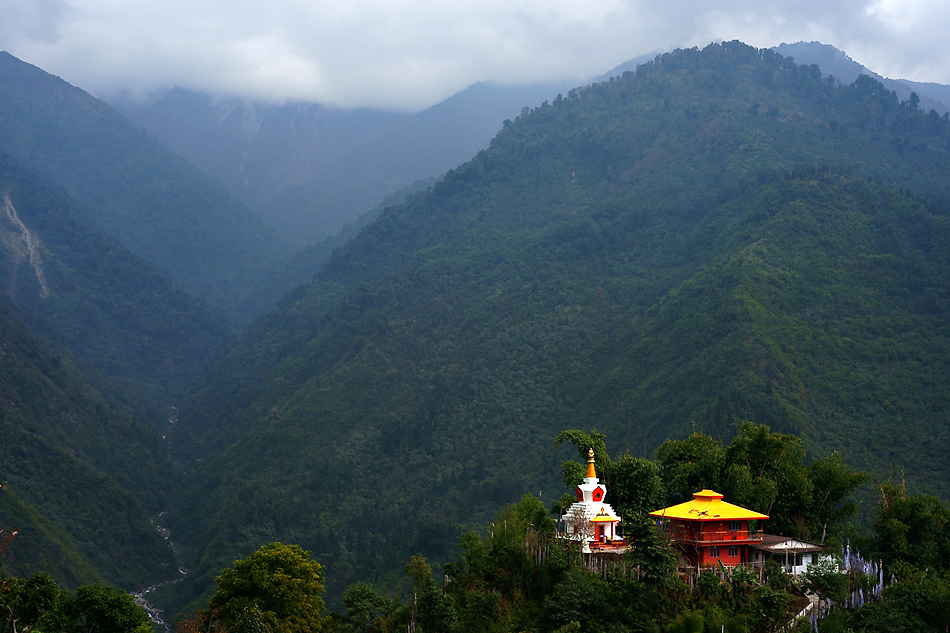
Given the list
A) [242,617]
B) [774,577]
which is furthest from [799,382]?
[242,617]

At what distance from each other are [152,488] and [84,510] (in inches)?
793

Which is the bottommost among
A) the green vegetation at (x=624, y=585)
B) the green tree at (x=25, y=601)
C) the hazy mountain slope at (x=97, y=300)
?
the green vegetation at (x=624, y=585)

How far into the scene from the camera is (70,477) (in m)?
92.3

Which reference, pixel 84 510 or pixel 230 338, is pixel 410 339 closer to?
pixel 84 510

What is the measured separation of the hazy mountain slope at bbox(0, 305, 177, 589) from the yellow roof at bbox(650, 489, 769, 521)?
55.6 metres

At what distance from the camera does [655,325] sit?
3784 inches

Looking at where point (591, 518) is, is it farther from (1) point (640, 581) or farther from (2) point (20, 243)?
(2) point (20, 243)

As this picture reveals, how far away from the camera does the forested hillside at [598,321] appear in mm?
76562

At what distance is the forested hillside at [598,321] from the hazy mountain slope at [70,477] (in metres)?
6.33

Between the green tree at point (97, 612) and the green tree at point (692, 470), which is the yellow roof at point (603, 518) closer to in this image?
the green tree at point (692, 470)

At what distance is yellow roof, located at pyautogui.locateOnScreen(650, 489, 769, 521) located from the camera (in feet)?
99.7

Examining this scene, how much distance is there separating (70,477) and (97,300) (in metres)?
79.7

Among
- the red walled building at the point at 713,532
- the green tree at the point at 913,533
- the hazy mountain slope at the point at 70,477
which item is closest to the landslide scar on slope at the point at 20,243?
the hazy mountain slope at the point at 70,477

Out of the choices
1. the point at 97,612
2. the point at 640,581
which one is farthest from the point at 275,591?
the point at 640,581
